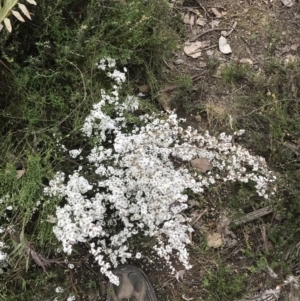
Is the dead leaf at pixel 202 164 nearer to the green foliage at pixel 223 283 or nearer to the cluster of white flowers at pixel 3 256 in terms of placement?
the green foliage at pixel 223 283

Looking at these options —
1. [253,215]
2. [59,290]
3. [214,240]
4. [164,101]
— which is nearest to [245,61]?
[164,101]

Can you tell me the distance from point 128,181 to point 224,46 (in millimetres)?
1437

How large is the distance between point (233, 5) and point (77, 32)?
1344 mm

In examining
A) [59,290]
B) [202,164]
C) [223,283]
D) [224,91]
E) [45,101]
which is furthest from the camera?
[224,91]

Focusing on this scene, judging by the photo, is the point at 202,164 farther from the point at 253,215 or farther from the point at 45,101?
the point at 45,101

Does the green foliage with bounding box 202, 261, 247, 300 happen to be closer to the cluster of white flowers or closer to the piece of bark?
the piece of bark

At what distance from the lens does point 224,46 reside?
357 centimetres

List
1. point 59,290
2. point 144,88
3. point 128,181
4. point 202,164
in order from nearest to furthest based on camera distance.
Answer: point 128,181 < point 59,290 < point 202,164 < point 144,88

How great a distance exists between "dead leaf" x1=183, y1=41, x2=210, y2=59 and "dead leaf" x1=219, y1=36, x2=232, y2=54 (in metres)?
0.09

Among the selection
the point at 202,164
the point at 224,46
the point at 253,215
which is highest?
the point at 224,46

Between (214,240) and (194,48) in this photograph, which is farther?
(194,48)

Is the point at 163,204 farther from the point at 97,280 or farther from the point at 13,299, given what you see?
the point at 13,299

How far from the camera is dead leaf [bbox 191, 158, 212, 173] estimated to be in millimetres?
3164

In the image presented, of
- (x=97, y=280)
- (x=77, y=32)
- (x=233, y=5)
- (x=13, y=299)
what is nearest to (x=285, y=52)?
(x=233, y=5)
